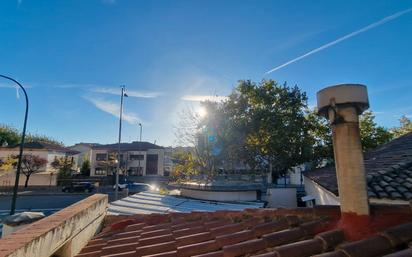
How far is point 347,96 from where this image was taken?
2.72 metres

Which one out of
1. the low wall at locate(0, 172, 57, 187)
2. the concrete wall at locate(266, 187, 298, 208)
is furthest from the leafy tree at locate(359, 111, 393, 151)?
the low wall at locate(0, 172, 57, 187)

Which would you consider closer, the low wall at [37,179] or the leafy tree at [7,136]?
the low wall at [37,179]

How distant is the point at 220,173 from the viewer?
74.7 ft

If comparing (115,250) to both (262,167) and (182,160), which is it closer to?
(182,160)

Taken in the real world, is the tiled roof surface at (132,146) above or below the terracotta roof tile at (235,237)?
above

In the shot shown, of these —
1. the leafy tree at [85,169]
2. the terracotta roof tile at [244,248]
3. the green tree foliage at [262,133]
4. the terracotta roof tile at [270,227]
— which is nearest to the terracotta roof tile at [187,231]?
the terracotta roof tile at [270,227]

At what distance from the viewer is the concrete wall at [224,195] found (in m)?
12.9

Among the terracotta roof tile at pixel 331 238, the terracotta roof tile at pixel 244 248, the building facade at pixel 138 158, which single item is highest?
the building facade at pixel 138 158

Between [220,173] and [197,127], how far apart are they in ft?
15.7

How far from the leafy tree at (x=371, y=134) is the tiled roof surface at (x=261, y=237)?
26.0 meters

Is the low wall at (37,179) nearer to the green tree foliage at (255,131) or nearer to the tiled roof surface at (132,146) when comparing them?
the tiled roof surface at (132,146)

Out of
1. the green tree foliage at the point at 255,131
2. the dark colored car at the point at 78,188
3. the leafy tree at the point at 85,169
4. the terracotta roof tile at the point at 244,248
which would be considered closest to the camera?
the terracotta roof tile at the point at 244,248

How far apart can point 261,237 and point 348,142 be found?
1.44 m

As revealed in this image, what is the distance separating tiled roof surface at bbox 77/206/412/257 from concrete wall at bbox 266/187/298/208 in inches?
448
